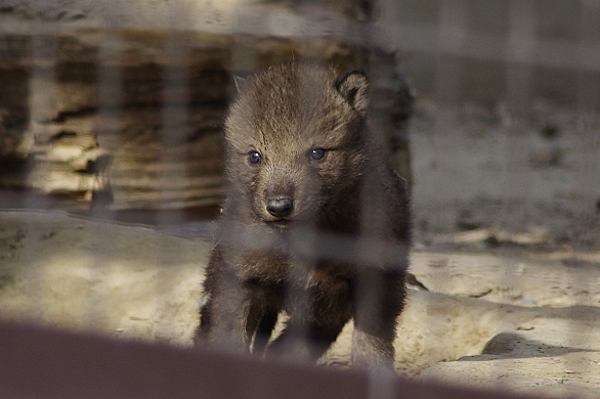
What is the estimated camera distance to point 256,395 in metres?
1.91

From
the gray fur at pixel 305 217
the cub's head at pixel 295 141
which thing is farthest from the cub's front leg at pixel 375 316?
the cub's head at pixel 295 141

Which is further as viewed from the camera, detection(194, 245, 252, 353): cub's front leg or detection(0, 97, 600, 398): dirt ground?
detection(0, 97, 600, 398): dirt ground

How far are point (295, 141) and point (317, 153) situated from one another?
108 millimetres

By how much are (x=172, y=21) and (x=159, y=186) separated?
1.17 meters

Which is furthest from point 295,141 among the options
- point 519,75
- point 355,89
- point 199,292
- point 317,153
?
point 199,292

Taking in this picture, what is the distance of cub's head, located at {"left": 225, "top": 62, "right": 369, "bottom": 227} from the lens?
105 inches

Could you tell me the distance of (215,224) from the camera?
3.25m

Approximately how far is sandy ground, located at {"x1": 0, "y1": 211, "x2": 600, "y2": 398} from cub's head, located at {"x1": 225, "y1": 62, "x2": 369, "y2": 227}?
1009 mm

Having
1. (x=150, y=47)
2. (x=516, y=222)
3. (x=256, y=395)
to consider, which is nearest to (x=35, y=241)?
(x=150, y=47)

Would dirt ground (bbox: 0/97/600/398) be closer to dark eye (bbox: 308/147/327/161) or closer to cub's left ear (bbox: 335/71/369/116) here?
cub's left ear (bbox: 335/71/369/116)

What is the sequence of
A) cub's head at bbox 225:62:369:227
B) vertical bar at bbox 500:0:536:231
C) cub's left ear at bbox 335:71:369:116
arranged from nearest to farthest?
vertical bar at bbox 500:0:536:231 < cub's head at bbox 225:62:369:227 < cub's left ear at bbox 335:71:369:116

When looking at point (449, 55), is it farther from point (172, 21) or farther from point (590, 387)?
point (172, 21)

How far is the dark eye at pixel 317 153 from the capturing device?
2785 mm

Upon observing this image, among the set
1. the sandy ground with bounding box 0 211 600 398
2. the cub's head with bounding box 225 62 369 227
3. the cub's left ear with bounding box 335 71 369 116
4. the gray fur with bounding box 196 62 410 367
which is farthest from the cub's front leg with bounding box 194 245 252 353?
the cub's left ear with bounding box 335 71 369 116
